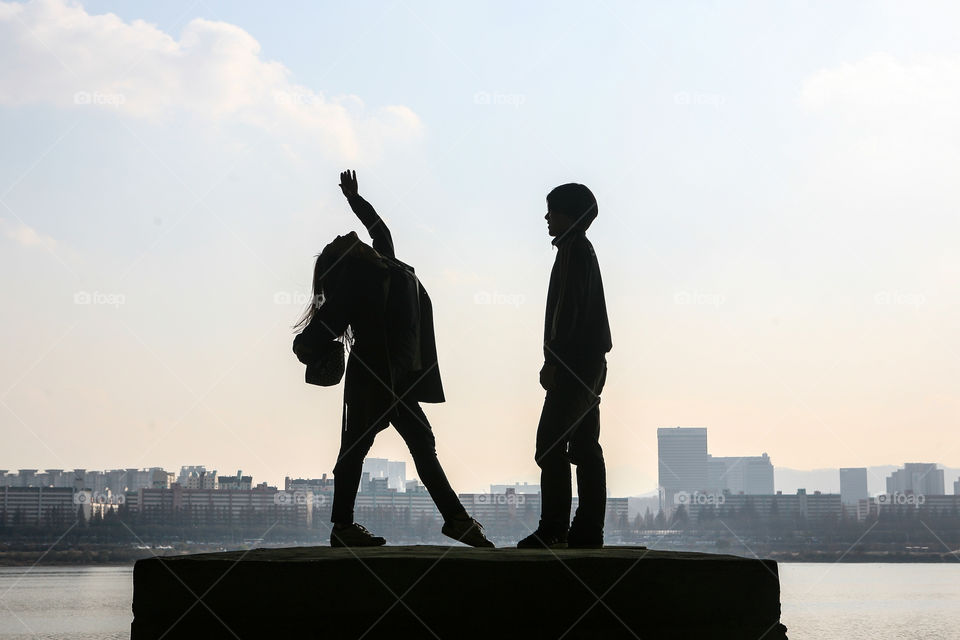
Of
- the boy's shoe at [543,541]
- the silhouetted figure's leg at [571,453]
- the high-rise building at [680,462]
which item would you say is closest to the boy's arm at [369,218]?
the silhouetted figure's leg at [571,453]

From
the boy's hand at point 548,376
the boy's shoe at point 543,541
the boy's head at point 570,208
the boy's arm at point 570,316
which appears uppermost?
the boy's head at point 570,208

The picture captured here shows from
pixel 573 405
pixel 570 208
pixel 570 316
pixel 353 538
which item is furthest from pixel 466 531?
pixel 570 208

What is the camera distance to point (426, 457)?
7.31 metres

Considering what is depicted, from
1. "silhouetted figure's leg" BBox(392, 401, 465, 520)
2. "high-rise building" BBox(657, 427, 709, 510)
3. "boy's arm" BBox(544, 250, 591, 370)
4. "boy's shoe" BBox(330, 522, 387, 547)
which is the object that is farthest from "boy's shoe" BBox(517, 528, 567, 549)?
"high-rise building" BBox(657, 427, 709, 510)

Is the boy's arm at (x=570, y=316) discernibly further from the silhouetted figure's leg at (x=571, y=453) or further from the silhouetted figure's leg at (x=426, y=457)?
the silhouetted figure's leg at (x=426, y=457)

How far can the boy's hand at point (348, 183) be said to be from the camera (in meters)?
7.93

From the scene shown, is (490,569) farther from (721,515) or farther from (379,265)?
(721,515)

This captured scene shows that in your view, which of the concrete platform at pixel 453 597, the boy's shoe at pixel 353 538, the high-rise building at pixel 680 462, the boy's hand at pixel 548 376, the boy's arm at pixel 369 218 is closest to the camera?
the concrete platform at pixel 453 597

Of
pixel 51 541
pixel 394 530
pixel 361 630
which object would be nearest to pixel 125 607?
pixel 394 530

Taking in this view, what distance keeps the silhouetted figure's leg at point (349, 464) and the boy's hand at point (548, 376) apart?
1.12 meters

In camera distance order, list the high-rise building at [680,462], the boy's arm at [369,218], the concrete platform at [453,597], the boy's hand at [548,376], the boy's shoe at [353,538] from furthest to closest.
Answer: the high-rise building at [680,462] → the boy's arm at [369,218] → the boy's hand at [548,376] → the boy's shoe at [353,538] → the concrete platform at [453,597]

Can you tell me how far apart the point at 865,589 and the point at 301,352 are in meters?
136

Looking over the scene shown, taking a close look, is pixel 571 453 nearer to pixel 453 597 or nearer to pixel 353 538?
pixel 353 538

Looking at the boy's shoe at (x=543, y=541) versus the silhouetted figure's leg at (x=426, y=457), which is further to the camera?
the silhouetted figure's leg at (x=426, y=457)
